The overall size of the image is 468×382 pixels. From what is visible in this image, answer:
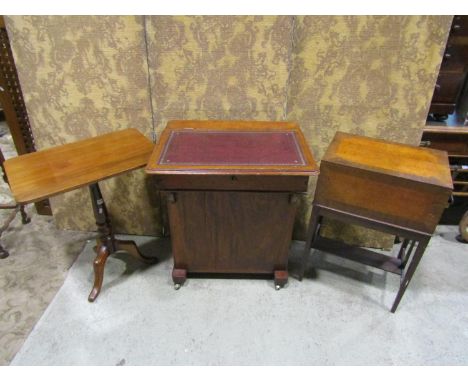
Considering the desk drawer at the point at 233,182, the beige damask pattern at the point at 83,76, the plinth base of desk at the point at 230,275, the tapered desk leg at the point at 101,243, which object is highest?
the beige damask pattern at the point at 83,76

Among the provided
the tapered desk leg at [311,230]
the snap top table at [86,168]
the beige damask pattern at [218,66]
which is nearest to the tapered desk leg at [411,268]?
the tapered desk leg at [311,230]

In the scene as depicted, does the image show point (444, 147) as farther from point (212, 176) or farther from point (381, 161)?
point (212, 176)

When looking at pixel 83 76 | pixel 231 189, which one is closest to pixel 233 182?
pixel 231 189

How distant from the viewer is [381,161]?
1.53m

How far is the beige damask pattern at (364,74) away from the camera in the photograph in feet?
5.32

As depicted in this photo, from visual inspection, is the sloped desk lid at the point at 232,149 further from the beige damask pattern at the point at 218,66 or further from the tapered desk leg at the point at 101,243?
the tapered desk leg at the point at 101,243

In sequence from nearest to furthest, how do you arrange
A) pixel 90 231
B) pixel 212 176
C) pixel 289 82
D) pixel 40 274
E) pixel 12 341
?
pixel 212 176, pixel 12 341, pixel 289 82, pixel 40 274, pixel 90 231

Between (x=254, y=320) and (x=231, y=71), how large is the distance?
4.26ft

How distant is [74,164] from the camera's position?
1519mm

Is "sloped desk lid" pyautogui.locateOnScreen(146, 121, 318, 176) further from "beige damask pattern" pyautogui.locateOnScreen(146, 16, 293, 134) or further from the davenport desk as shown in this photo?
"beige damask pattern" pyautogui.locateOnScreen(146, 16, 293, 134)

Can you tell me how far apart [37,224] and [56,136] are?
0.78 metres

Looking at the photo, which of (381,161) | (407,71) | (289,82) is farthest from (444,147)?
(289,82)

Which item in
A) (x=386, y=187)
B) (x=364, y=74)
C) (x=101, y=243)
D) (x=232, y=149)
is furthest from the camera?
(x=101, y=243)

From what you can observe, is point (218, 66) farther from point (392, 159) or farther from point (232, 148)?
point (392, 159)
